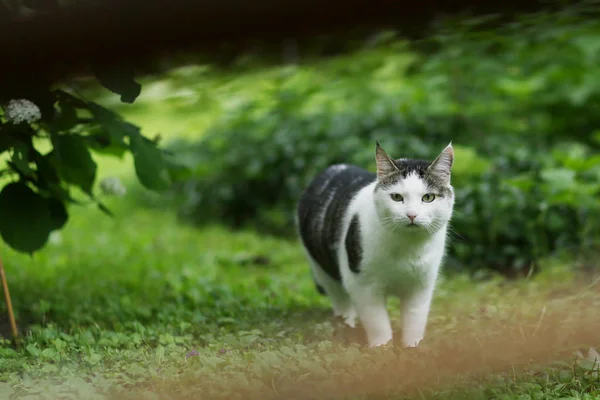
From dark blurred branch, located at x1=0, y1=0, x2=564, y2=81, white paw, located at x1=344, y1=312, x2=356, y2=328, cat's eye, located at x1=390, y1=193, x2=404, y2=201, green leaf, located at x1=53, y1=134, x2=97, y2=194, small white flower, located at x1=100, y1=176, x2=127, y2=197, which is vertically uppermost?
dark blurred branch, located at x1=0, y1=0, x2=564, y2=81

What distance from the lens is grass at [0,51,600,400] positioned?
2.00m

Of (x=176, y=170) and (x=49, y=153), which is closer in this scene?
(x=49, y=153)

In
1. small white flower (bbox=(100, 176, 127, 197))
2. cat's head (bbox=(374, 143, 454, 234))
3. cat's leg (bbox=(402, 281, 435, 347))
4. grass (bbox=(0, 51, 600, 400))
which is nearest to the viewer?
grass (bbox=(0, 51, 600, 400))

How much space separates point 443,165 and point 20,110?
171cm

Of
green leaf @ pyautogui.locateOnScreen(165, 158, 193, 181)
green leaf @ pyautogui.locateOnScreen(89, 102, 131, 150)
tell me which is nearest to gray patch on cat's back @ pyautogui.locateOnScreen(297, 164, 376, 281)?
green leaf @ pyautogui.locateOnScreen(165, 158, 193, 181)

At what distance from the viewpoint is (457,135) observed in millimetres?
6000

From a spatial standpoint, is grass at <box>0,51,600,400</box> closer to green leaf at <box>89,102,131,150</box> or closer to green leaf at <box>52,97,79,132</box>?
green leaf at <box>89,102,131,150</box>

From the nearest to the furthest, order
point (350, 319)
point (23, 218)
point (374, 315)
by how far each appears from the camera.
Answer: point (374, 315) < point (23, 218) < point (350, 319)

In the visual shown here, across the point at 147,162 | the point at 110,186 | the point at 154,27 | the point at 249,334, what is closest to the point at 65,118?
the point at 147,162

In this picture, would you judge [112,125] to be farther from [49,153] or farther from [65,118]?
[49,153]

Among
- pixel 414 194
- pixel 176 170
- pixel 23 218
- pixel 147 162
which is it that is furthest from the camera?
pixel 176 170

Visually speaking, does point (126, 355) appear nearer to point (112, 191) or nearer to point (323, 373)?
point (323, 373)

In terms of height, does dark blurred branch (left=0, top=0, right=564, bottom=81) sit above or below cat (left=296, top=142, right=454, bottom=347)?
above

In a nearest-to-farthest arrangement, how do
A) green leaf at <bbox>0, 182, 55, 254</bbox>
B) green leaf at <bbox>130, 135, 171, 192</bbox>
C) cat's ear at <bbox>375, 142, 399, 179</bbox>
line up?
1. cat's ear at <bbox>375, 142, 399, 179</bbox>
2. green leaf at <bbox>0, 182, 55, 254</bbox>
3. green leaf at <bbox>130, 135, 171, 192</bbox>
